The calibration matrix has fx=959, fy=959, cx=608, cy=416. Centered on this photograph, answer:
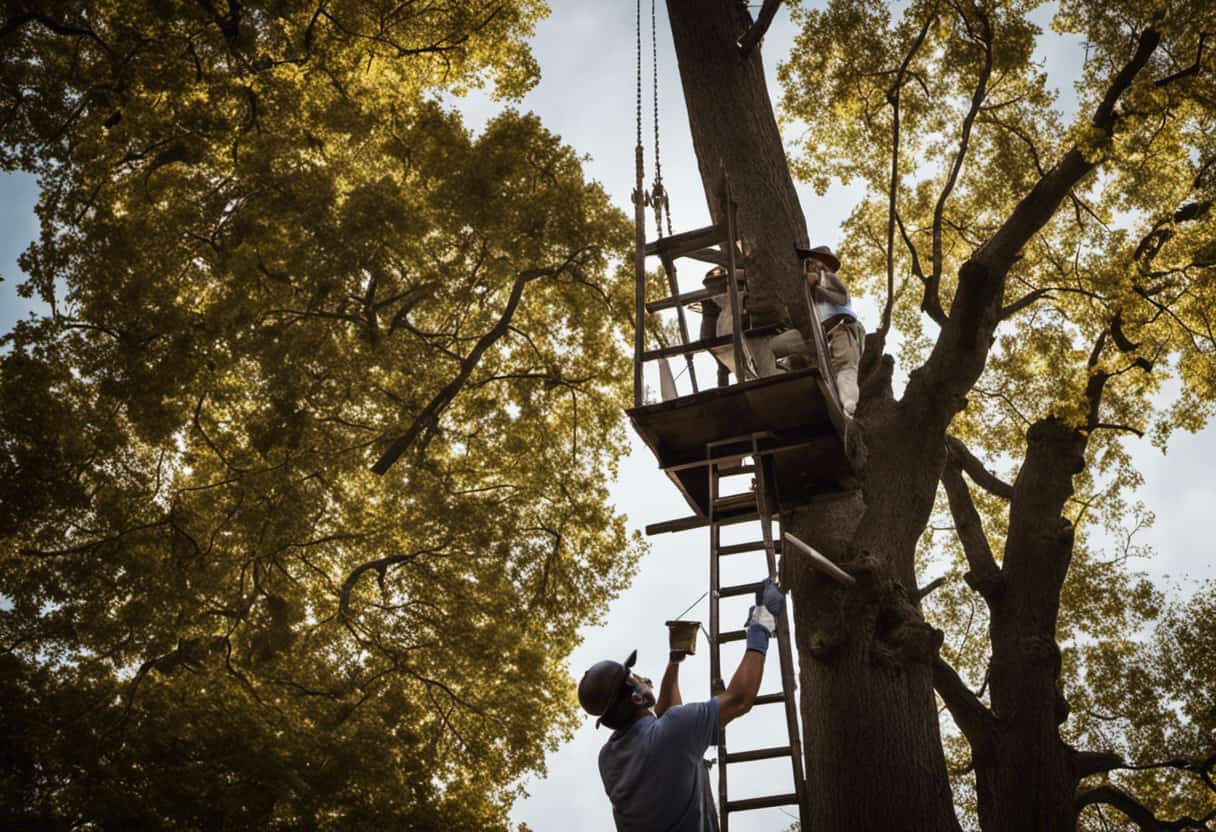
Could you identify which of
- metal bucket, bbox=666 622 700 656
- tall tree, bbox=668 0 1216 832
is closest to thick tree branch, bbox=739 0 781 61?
tall tree, bbox=668 0 1216 832

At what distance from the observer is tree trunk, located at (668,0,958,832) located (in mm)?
5363

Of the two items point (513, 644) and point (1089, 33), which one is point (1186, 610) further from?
point (513, 644)

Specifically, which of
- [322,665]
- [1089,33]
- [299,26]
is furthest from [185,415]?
[1089,33]

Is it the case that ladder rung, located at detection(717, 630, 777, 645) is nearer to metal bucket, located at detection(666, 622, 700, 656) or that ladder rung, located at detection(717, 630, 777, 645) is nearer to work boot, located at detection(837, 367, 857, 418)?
metal bucket, located at detection(666, 622, 700, 656)

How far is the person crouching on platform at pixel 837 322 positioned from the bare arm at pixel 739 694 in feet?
12.7

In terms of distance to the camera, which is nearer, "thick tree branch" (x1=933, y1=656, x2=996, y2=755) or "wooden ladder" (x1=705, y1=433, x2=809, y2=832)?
"wooden ladder" (x1=705, y1=433, x2=809, y2=832)

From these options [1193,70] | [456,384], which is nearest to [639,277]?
[456,384]

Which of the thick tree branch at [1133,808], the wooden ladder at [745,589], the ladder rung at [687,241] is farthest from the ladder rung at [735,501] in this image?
the thick tree branch at [1133,808]

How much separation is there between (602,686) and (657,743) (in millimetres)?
299

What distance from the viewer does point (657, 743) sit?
11.6ft

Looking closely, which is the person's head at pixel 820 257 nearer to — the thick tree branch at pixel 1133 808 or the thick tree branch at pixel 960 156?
the thick tree branch at pixel 960 156

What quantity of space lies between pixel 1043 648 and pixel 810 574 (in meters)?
2.39

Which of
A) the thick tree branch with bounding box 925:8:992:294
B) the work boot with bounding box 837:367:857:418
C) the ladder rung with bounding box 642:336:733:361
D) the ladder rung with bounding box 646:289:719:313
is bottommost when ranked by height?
the ladder rung with bounding box 642:336:733:361

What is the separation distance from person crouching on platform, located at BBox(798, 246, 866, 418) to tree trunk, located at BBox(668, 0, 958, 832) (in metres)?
0.23
